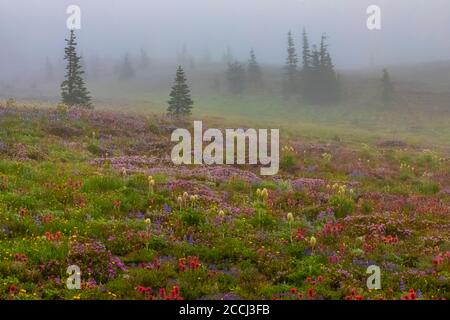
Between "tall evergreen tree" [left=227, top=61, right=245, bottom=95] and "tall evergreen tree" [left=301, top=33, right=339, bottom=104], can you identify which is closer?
"tall evergreen tree" [left=301, top=33, right=339, bottom=104]

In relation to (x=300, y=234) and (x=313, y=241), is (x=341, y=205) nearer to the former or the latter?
(x=300, y=234)

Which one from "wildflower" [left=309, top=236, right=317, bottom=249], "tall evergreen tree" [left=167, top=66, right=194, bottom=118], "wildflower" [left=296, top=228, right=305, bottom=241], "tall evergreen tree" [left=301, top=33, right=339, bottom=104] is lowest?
"wildflower" [left=296, top=228, right=305, bottom=241]

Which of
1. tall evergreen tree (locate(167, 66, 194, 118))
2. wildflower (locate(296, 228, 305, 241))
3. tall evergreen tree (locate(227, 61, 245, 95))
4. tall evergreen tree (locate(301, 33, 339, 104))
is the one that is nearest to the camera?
wildflower (locate(296, 228, 305, 241))

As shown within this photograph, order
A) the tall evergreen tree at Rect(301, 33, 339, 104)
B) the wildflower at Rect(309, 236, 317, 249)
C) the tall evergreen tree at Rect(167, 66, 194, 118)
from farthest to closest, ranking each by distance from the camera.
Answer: the tall evergreen tree at Rect(301, 33, 339, 104) → the tall evergreen tree at Rect(167, 66, 194, 118) → the wildflower at Rect(309, 236, 317, 249)

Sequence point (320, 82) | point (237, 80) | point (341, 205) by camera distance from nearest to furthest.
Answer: point (341, 205) < point (320, 82) < point (237, 80)

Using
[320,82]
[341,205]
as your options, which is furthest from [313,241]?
[320,82]

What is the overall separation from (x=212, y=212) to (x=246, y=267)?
309cm

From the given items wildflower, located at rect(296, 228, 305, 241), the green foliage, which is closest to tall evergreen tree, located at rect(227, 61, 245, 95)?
the green foliage

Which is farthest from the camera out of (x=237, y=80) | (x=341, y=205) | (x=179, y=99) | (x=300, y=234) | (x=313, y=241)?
(x=237, y=80)

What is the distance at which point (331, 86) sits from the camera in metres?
94.4

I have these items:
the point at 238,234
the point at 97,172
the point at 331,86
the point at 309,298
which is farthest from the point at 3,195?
the point at 331,86

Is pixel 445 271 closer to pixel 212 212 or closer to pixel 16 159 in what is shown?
pixel 212 212

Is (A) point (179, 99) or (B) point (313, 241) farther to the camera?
(A) point (179, 99)

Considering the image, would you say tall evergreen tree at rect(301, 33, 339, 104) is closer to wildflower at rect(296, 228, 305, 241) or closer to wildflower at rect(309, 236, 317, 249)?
wildflower at rect(296, 228, 305, 241)
